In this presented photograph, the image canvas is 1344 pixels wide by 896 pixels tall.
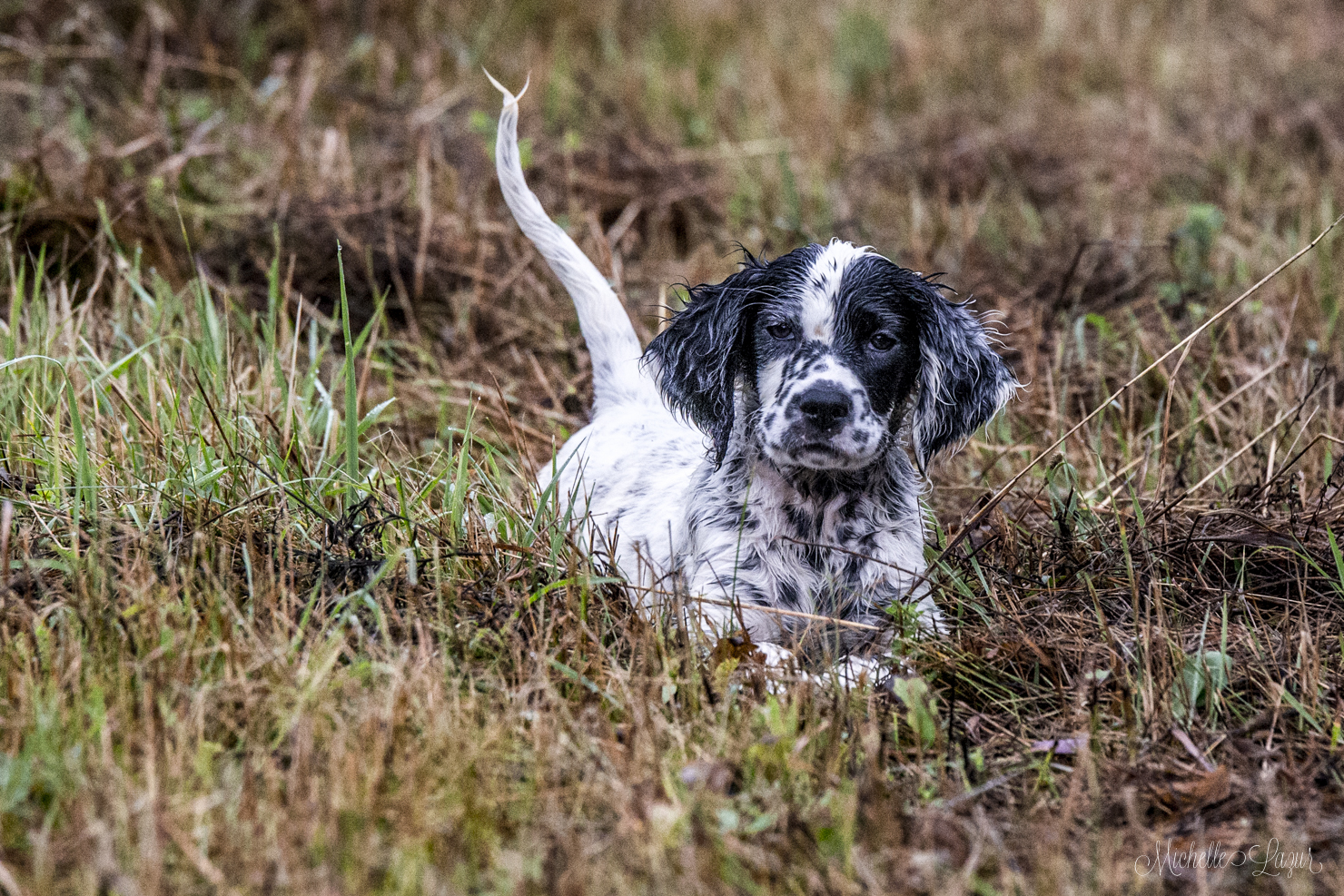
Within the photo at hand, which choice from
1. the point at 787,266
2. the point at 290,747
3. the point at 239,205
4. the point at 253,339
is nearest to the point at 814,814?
the point at 290,747

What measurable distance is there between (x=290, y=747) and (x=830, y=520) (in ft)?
4.63

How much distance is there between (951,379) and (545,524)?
1.08 metres

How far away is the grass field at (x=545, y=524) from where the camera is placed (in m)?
2.06

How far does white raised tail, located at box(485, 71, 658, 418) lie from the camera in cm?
362

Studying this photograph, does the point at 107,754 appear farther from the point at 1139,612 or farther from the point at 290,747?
the point at 1139,612

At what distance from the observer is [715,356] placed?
3.13 m

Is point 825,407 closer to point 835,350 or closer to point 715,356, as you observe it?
point 835,350

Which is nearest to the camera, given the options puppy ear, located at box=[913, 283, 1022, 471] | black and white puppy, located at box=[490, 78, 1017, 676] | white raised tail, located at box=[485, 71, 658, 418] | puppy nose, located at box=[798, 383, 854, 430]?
puppy nose, located at box=[798, 383, 854, 430]

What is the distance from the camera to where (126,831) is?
6.31ft

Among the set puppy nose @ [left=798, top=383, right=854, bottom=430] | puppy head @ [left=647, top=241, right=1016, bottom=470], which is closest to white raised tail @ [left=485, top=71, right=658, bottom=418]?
puppy head @ [left=647, top=241, right=1016, bottom=470]

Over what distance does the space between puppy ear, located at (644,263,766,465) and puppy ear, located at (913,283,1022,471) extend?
0.44 metres
